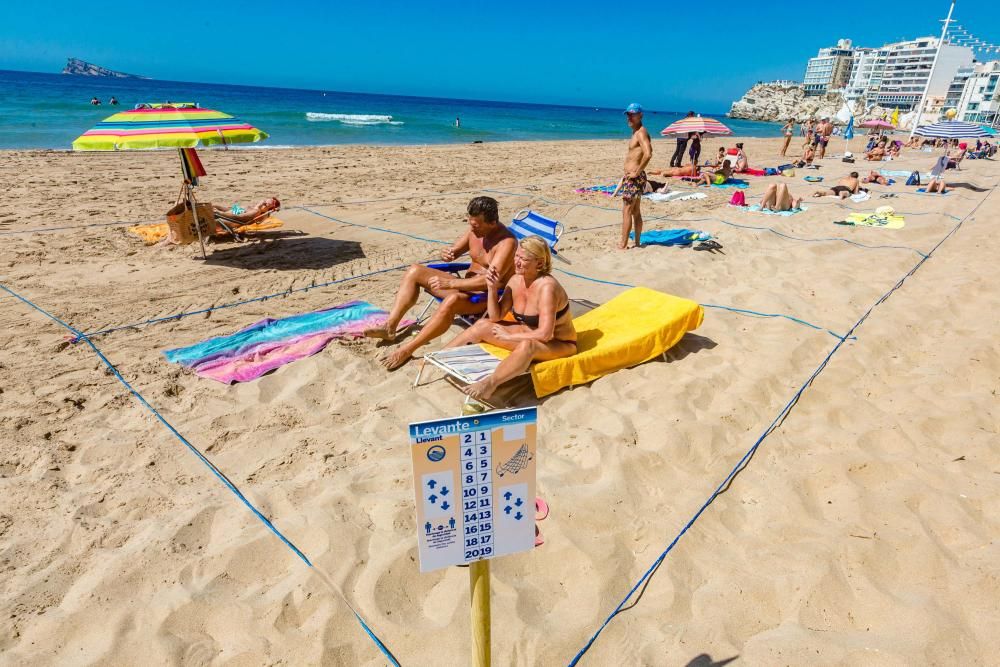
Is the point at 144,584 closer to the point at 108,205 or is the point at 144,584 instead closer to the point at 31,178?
the point at 108,205

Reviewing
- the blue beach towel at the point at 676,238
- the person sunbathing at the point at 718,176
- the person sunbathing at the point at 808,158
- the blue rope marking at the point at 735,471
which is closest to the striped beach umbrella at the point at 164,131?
the blue beach towel at the point at 676,238

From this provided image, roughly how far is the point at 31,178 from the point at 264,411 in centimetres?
990

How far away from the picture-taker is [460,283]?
162 inches

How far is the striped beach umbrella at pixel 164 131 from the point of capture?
4.78 m

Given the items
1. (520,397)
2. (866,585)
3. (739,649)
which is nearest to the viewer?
(739,649)

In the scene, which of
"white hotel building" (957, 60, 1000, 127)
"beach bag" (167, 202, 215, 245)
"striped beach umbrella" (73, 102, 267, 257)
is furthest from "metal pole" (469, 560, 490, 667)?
"white hotel building" (957, 60, 1000, 127)

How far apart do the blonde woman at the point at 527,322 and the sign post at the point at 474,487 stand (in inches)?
69.5

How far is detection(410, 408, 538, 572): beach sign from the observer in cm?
123

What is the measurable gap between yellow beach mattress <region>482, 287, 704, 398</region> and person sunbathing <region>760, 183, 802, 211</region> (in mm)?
5827

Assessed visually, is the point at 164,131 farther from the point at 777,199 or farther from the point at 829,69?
the point at 829,69

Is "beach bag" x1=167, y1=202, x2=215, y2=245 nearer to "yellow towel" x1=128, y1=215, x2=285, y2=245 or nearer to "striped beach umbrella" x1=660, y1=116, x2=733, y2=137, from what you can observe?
"yellow towel" x1=128, y1=215, x2=285, y2=245

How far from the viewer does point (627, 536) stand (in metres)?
2.31

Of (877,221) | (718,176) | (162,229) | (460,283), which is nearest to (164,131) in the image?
(162,229)

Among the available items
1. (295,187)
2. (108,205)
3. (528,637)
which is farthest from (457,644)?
(295,187)
